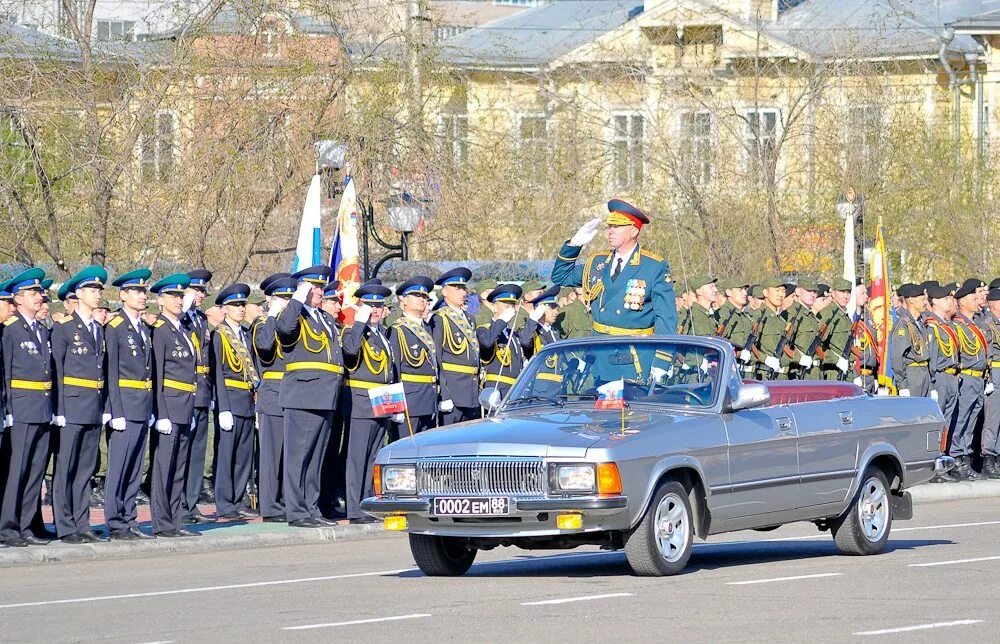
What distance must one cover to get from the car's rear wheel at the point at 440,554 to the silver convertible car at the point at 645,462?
0.4 inches

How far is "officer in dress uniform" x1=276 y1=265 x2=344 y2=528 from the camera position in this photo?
1688cm

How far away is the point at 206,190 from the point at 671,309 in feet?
32.7

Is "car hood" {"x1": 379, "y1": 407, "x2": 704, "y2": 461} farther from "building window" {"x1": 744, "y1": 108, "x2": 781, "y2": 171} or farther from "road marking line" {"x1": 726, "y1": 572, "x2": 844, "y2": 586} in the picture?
"building window" {"x1": 744, "y1": 108, "x2": 781, "y2": 171}

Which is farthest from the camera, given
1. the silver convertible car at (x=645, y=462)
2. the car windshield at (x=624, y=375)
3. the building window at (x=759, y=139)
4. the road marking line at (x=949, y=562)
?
the building window at (x=759, y=139)

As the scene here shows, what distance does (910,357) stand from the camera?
22875mm

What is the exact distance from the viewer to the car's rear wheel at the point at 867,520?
14.0m

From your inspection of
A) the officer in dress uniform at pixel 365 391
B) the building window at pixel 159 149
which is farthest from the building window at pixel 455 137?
the officer in dress uniform at pixel 365 391

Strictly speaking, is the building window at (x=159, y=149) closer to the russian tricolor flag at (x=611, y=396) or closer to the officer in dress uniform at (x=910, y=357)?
the officer in dress uniform at (x=910, y=357)

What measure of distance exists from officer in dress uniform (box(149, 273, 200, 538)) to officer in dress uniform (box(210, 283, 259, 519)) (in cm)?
113

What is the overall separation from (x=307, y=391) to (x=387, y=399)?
690 millimetres

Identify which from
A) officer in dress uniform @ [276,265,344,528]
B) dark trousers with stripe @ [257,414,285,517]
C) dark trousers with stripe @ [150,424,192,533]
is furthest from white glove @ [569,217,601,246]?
dark trousers with stripe @ [150,424,192,533]

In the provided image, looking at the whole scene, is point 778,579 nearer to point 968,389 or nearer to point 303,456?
point 303,456

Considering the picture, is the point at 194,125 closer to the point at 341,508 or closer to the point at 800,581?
the point at 341,508

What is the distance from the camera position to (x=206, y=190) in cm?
2427
